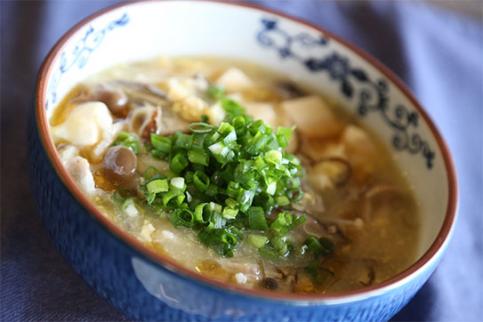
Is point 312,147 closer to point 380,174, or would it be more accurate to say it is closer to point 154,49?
point 380,174

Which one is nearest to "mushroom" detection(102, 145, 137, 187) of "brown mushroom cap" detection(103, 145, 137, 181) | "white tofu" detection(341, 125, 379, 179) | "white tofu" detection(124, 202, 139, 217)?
"brown mushroom cap" detection(103, 145, 137, 181)

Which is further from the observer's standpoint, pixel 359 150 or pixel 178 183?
pixel 359 150

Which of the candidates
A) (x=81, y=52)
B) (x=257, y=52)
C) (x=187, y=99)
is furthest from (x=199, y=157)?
(x=257, y=52)

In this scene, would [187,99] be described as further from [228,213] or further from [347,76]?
[347,76]

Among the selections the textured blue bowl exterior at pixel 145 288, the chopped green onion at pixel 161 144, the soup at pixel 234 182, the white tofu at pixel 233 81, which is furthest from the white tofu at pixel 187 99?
the textured blue bowl exterior at pixel 145 288

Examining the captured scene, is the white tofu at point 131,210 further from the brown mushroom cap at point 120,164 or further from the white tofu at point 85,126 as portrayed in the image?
the white tofu at point 85,126
